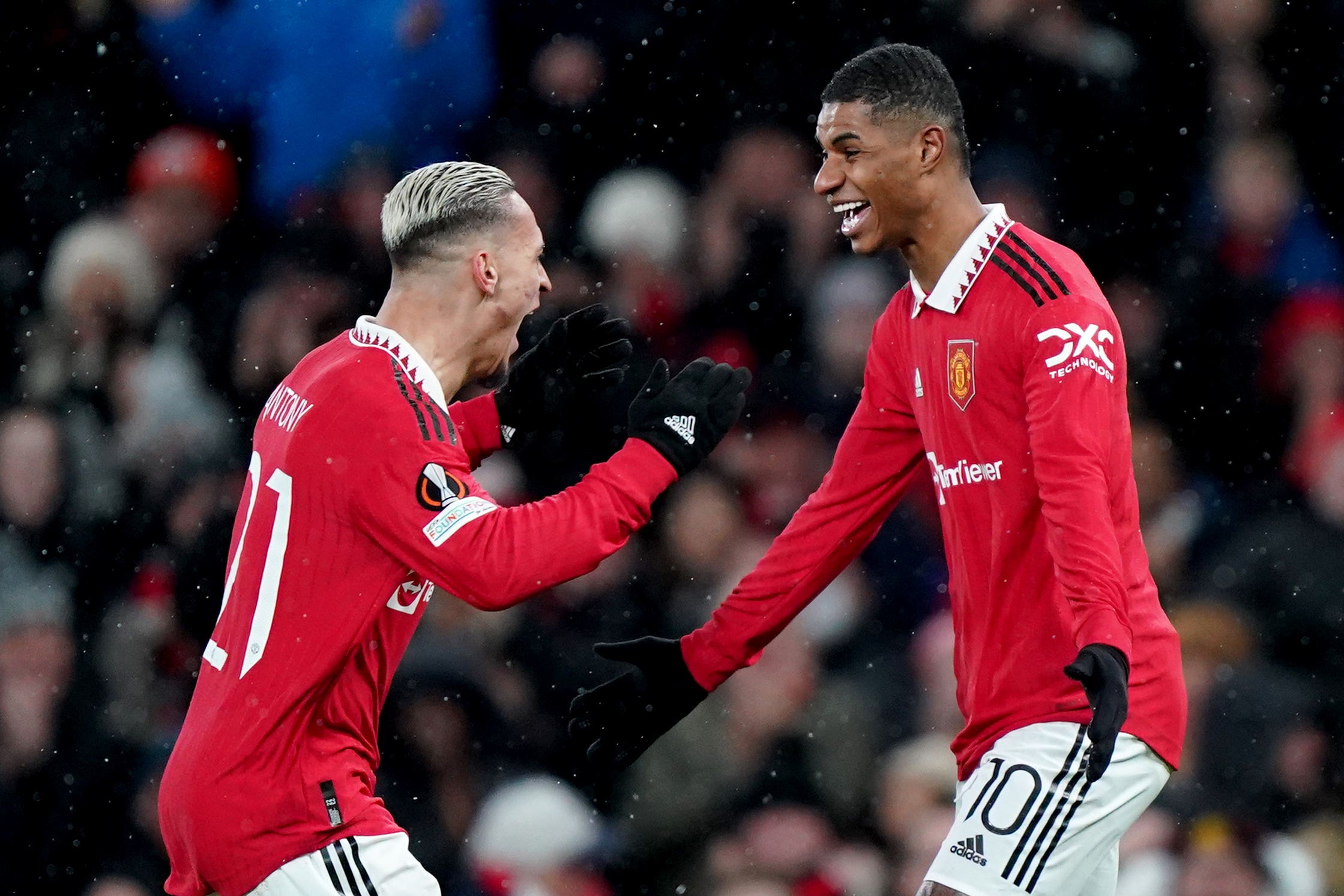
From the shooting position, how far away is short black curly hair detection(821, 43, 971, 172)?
131 inches

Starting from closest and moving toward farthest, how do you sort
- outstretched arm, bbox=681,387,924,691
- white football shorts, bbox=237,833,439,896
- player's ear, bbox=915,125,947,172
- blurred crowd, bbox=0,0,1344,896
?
white football shorts, bbox=237,833,439,896 → player's ear, bbox=915,125,947,172 → outstretched arm, bbox=681,387,924,691 → blurred crowd, bbox=0,0,1344,896

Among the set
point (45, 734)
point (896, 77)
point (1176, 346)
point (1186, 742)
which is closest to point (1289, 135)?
point (1176, 346)

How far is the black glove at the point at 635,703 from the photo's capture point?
3.54 metres

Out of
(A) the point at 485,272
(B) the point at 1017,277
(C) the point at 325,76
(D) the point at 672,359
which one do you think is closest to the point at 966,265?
(B) the point at 1017,277

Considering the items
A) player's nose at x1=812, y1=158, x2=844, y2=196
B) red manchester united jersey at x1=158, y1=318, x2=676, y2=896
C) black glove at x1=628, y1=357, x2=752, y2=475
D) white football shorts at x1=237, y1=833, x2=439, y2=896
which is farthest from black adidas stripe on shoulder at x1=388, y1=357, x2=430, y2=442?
player's nose at x1=812, y1=158, x2=844, y2=196

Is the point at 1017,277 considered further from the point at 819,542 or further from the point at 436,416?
the point at 436,416

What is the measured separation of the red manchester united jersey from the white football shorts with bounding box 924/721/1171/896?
82 centimetres

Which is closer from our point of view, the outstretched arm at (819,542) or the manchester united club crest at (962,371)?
the manchester united club crest at (962,371)

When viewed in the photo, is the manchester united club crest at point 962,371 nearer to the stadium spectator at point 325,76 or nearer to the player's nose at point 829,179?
the player's nose at point 829,179

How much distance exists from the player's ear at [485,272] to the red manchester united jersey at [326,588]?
250 millimetres

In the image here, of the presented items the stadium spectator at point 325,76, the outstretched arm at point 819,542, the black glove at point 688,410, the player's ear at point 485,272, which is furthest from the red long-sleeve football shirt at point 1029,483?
the stadium spectator at point 325,76

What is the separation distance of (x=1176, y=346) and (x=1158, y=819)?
1.52 m

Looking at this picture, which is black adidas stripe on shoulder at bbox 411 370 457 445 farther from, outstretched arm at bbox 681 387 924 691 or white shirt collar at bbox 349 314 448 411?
outstretched arm at bbox 681 387 924 691

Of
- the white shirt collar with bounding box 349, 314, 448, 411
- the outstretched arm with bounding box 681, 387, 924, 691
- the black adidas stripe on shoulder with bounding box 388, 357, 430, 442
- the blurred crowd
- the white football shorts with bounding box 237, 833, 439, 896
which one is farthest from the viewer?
the blurred crowd
